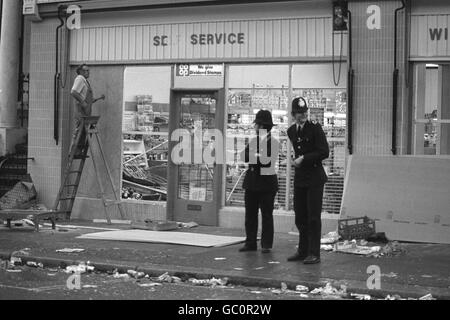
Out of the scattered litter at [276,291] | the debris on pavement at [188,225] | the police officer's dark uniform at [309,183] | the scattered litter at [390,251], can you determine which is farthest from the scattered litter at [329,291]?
the debris on pavement at [188,225]

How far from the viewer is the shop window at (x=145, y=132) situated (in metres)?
13.9

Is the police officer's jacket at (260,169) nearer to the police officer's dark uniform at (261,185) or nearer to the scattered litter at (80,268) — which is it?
the police officer's dark uniform at (261,185)

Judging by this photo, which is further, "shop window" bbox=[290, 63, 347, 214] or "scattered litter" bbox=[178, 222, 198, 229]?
"scattered litter" bbox=[178, 222, 198, 229]

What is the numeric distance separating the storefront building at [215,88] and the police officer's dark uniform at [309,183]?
87.3 inches

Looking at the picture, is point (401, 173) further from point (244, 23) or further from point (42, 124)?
point (42, 124)

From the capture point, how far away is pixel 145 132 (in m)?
14.1

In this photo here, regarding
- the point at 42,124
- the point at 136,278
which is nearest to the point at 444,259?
the point at 136,278

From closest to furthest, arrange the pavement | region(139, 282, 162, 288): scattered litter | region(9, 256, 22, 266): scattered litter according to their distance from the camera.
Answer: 1. the pavement
2. region(139, 282, 162, 288): scattered litter
3. region(9, 256, 22, 266): scattered litter

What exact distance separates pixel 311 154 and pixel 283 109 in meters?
3.51

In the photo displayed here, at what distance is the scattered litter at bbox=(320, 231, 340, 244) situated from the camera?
36.6 ft

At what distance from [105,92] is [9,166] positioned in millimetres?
3010

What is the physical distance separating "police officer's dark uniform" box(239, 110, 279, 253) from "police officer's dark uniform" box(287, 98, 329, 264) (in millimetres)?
690

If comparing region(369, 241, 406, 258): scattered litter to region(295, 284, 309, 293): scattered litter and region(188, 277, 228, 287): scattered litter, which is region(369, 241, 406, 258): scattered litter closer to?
region(295, 284, 309, 293): scattered litter

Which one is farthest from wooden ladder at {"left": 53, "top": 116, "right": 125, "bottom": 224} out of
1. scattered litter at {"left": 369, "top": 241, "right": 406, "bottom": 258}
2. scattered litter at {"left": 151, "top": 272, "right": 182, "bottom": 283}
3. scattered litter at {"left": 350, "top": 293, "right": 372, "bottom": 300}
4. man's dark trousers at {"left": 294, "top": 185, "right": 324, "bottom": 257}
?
scattered litter at {"left": 350, "top": 293, "right": 372, "bottom": 300}
